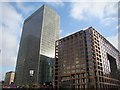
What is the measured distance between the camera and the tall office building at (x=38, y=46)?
90750 millimetres

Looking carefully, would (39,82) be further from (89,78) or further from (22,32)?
(22,32)

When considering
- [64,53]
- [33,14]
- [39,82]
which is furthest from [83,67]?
[33,14]

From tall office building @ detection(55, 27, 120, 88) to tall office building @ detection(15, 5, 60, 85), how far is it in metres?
14.7

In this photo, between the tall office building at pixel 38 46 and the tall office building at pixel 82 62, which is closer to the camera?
the tall office building at pixel 82 62

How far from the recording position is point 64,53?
80688 mm

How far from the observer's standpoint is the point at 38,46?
323 ft

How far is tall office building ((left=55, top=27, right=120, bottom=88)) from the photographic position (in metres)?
62.4

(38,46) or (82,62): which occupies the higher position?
(38,46)

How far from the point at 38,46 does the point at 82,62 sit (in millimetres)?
44340

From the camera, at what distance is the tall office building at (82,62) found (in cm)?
6244

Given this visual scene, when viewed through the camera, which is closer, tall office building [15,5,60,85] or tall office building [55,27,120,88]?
tall office building [55,27,120,88]

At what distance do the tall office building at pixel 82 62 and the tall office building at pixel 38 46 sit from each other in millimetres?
14749

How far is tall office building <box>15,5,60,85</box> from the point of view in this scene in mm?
90750

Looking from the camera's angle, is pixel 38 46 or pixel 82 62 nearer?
pixel 82 62
